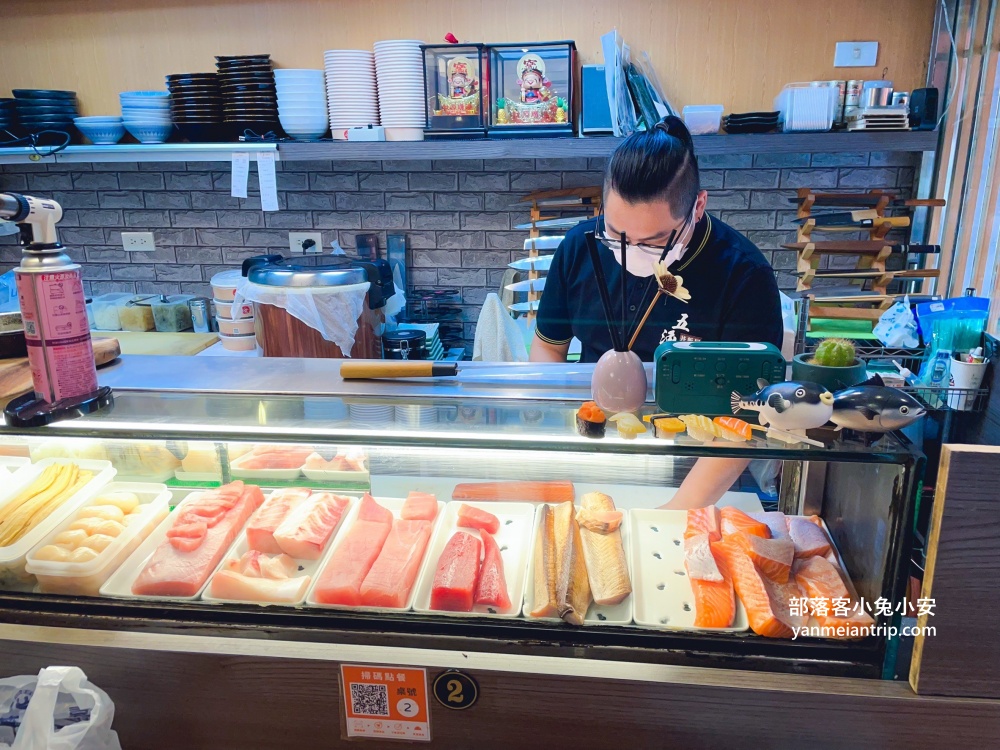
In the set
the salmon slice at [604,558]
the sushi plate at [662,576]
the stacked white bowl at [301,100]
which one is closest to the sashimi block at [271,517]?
the salmon slice at [604,558]

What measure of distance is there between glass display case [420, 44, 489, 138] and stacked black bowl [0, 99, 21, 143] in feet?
7.30

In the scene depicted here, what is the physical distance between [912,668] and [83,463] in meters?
1.64

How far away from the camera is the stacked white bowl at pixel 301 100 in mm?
3521

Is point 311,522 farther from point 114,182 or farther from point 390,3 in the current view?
point 114,182

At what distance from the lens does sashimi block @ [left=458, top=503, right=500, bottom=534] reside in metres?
1.49

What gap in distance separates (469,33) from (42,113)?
2290 millimetres

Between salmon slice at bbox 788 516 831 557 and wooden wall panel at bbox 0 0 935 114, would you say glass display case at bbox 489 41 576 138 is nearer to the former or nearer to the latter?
wooden wall panel at bbox 0 0 935 114

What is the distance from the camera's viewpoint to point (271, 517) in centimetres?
149

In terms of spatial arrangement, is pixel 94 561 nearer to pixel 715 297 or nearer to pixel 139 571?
pixel 139 571

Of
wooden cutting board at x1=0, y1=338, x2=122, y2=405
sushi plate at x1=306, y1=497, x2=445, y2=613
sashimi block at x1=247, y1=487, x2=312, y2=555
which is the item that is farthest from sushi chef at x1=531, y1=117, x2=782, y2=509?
wooden cutting board at x1=0, y1=338, x2=122, y2=405

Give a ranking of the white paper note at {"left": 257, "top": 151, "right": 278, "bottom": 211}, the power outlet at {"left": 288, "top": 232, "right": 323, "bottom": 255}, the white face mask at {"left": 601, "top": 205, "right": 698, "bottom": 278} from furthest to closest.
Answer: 1. the power outlet at {"left": 288, "top": 232, "right": 323, "bottom": 255}
2. the white paper note at {"left": 257, "top": 151, "right": 278, "bottom": 211}
3. the white face mask at {"left": 601, "top": 205, "right": 698, "bottom": 278}

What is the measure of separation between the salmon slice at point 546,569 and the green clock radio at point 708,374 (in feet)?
1.20

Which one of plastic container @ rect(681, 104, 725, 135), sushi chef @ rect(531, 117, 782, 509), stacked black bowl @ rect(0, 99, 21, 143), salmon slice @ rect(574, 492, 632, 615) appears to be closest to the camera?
salmon slice @ rect(574, 492, 632, 615)

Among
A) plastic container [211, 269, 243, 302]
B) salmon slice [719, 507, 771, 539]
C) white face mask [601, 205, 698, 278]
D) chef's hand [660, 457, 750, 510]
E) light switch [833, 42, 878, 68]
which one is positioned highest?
light switch [833, 42, 878, 68]
